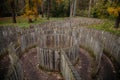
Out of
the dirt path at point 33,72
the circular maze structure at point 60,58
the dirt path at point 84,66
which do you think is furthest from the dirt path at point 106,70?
the dirt path at point 33,72

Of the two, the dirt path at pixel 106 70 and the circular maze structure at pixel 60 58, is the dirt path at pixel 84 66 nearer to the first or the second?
the circular maze structure at pixel 60 58

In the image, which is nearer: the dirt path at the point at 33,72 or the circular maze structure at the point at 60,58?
the circular maze structure at the point at 60,58

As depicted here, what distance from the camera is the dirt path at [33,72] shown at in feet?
26.7

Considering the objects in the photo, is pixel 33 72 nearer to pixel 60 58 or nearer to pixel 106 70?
pixel 60 58

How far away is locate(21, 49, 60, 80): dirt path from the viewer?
815cm

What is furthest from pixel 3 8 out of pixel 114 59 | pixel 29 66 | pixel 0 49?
pixel 114 59

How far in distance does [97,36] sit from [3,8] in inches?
1003

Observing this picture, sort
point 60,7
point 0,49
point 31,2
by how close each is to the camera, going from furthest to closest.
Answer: point 60,7 < point 31,2 < point 0,49

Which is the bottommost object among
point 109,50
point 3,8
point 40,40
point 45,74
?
point 45,74

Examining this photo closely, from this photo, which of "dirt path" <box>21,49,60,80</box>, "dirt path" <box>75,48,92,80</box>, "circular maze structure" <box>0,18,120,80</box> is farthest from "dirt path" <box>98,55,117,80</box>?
"dirt path" <box>21,49,60,80</box>

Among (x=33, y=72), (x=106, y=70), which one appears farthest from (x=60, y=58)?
(x=106, y=70)

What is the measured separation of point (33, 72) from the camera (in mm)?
8695

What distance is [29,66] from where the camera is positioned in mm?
9391

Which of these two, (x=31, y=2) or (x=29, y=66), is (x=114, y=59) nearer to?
(x=29, y=66)
